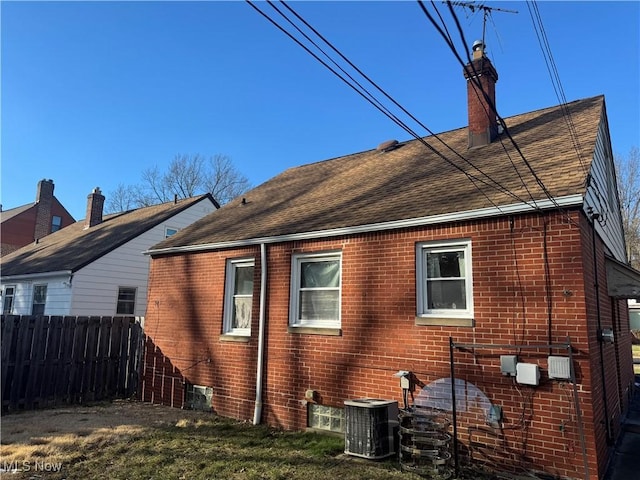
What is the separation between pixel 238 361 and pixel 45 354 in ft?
15.5

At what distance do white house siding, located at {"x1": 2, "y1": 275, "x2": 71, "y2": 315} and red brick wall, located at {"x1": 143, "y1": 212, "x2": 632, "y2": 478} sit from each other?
24.9ft

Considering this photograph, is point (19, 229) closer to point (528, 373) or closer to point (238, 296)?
point (238, 296)

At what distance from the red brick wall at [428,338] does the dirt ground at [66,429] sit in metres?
0.94

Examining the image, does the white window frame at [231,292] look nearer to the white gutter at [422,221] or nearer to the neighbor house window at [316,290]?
the white gutter at [422,221]

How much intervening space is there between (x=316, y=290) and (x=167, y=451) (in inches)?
139

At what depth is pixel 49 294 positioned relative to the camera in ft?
53.7

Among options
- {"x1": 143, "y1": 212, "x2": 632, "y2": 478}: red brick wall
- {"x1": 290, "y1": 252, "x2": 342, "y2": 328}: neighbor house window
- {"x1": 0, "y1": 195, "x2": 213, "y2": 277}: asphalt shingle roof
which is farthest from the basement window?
{"x1": 0, "y1": 195, "x2": 213, "y2": 277}: asphalt shingle roof

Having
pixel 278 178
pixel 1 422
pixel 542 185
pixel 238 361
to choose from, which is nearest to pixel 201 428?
pixel 238 361

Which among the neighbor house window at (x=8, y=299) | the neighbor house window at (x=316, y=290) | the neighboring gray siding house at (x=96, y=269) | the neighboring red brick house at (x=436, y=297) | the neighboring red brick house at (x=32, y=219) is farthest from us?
the neighboring red brick house at (x=32, y=219)

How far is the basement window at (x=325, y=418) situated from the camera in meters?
7.36

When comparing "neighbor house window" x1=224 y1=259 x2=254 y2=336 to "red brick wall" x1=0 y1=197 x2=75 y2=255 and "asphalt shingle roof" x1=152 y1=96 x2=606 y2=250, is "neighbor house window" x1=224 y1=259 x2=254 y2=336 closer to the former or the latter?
"asphalt shingle roof" x1=152 y1=96 x2=606 y2=250

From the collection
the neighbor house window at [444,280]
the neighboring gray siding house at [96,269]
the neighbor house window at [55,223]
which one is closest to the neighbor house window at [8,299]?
the neighboring gray siding house at [96,269]

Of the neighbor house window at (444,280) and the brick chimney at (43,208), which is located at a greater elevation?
the brick chimney at (43,208)

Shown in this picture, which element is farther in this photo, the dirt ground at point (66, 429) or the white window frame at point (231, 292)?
the white window frame at point (231, 292)
